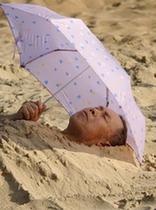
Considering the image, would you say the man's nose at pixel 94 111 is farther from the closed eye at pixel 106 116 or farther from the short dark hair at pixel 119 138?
the short dark hair at pixel 119 138

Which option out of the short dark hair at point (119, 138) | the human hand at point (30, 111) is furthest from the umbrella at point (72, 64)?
the human hand at point (30, 111)

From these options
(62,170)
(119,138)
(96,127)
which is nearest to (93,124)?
(96,127)

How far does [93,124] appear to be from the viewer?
4.90 metres

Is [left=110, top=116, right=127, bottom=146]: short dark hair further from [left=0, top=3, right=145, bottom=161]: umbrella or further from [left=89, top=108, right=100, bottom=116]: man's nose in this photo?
[left=89, top=108, right=100, bottom=116]: man's nose

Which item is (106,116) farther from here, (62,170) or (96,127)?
(62,170)

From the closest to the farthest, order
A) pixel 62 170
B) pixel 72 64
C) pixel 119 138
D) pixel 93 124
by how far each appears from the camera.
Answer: pixel 62 170
pixel 93 124
pixel 119 138
pixel 72 64

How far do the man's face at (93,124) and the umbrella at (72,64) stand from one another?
7cm

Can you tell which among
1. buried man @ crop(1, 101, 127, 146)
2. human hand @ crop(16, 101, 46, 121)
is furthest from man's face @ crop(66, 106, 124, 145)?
human hand @ crop(16, 101, 46, 121)

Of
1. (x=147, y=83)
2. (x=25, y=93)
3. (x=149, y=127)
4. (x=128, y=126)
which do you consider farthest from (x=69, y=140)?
(x=147, y=83)

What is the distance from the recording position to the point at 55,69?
5.28 m

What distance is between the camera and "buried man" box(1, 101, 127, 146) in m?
4.88

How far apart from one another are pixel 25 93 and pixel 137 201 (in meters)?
2.74

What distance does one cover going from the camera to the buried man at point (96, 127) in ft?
16.0

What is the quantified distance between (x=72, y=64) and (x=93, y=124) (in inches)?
21.6
